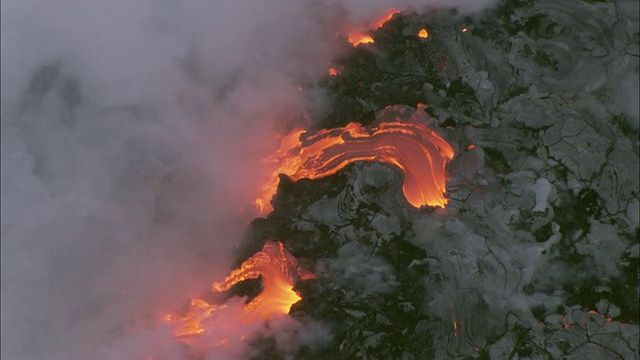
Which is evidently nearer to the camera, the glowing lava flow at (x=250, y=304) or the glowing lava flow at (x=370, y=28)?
the glowing lava flow at (x=250, y=304)

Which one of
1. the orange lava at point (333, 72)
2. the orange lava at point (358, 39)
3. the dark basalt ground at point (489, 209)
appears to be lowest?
the dark basalt ground at point (489, 209)

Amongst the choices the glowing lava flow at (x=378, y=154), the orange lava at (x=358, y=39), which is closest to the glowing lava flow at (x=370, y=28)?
the orange lava at (x=358, y=39)

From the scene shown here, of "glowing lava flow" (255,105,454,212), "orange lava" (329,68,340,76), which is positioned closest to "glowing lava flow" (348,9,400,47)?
"orange lava" (329,68,340,76)

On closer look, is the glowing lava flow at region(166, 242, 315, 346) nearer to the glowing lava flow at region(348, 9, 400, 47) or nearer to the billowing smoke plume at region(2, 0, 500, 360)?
the billowing smoke plume at region(2, 0, 500, 360)

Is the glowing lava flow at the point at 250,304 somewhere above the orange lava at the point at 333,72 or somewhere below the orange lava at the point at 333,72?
below

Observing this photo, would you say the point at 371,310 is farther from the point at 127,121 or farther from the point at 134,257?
the point at 127,121

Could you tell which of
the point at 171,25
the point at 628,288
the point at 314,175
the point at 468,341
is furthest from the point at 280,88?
the point at 628,288

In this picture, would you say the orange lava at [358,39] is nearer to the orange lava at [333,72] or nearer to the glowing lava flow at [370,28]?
the glowing lava flow at [370,28]
